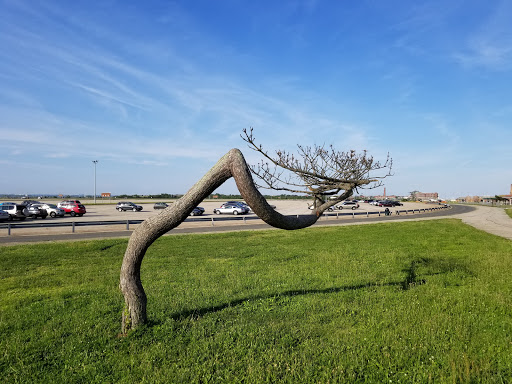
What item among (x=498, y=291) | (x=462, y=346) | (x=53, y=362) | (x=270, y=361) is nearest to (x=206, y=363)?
(x=270, y=361)

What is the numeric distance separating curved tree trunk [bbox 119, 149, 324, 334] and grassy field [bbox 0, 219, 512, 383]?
1.62 ft

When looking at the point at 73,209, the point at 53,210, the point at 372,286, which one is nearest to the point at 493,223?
the point at 372,286

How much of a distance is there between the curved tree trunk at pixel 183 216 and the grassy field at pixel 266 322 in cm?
49

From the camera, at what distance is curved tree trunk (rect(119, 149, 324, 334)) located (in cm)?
578

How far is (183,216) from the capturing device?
610 cm

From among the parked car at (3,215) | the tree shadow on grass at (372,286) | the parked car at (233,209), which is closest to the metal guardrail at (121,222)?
the parked car at (3,215)

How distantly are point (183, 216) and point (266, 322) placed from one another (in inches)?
108

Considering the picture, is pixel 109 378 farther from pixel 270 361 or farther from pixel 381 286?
pixel 381 286

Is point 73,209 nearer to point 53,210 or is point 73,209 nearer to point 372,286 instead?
point 53,210

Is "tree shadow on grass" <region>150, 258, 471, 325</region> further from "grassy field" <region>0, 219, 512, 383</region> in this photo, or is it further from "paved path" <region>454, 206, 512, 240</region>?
"paved path" <region>454, 206, 512, 240</region>

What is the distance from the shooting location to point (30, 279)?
Result: 34.1ft

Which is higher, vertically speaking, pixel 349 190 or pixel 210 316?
pixel 349 190

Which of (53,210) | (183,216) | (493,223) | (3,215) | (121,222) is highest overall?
(183,216)

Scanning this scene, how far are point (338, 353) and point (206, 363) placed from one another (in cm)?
213
